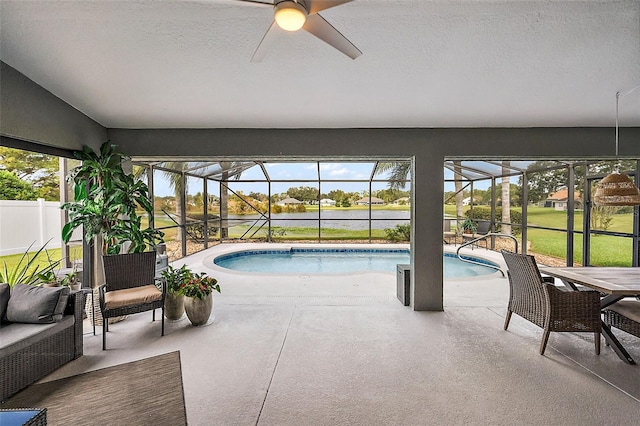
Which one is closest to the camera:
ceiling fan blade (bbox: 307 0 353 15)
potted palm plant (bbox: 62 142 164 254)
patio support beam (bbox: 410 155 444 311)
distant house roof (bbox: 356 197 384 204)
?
ceiling fan blade (bbox: 307 0 353 15)

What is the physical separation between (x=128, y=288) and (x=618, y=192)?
205 inches

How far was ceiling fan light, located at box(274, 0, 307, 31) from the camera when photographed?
1.48 metres

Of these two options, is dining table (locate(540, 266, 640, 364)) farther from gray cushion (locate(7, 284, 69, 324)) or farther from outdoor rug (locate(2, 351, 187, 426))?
gray cushion (locate(7, 284, 69, 324))

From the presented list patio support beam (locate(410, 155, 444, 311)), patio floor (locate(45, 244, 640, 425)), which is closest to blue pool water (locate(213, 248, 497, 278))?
patio support beam (locate(410, 155, 444, 311))

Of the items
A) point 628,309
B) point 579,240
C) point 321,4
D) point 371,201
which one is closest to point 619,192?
point 628,309

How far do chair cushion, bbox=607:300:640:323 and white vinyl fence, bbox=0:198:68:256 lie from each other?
6.06m

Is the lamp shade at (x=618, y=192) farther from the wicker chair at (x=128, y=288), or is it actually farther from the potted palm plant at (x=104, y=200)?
the potted palm plant at (x=104, y=200)

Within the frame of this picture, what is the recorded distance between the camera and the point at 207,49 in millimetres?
2303

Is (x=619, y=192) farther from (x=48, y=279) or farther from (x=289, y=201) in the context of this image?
(x=289, y=201)

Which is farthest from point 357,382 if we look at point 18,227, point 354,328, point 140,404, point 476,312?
point 18,227

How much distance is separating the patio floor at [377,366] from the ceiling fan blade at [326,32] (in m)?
2.39

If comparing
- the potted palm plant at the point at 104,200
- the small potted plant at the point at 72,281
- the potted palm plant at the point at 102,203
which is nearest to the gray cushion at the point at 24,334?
→ the small potted plant at the point at 72,281

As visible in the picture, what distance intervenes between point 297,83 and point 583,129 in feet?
12.8

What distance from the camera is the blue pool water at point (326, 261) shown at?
8.31 m
